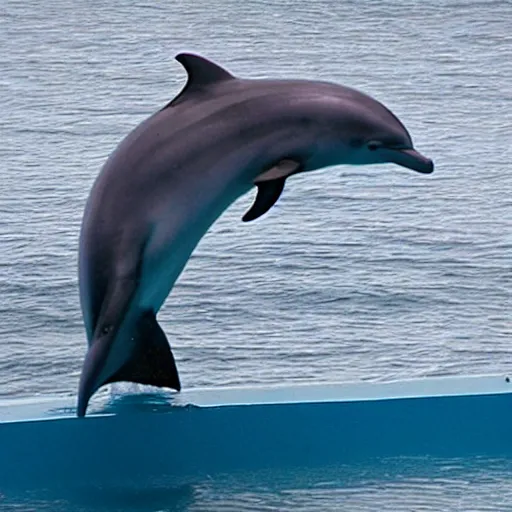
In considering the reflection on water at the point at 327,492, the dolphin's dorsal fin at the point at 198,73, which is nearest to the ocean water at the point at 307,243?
the reflection on water at the point at 327,492

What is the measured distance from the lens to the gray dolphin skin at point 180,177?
2.95m

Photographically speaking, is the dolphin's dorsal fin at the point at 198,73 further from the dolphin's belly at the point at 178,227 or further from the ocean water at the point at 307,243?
the ocean water at the point at 307,243

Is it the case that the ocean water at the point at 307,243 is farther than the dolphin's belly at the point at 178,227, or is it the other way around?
the ocean water at the point at 307,243

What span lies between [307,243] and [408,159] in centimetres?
184

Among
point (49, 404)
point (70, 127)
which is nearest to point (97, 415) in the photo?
point (49, 404)

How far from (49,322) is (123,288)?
4.64 ft

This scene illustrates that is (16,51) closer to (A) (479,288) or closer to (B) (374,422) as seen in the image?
(A) (479,288)

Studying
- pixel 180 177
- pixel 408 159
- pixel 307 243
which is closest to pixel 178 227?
pixel 180 177

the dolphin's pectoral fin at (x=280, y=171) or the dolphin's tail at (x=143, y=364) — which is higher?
the dolphin's pectoral fin at (x=280, y=171)

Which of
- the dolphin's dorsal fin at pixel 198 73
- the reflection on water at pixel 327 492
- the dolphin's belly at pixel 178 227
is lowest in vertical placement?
the reflection on water at pixel 327 492

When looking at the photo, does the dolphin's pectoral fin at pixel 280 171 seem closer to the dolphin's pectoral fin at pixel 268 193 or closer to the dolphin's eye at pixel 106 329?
the dolphin's pectoral fin at pixel 268 193

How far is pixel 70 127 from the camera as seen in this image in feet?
21.5

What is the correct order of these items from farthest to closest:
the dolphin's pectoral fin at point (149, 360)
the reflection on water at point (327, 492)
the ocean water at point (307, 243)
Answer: the ocean water at point (307, 243) < the dolphin's pectoral fin at point (149, 360) < the reflection on water at point (327, 492)

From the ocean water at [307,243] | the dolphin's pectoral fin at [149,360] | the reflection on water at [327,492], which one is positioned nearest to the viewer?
the reflection on water at [327,492]
